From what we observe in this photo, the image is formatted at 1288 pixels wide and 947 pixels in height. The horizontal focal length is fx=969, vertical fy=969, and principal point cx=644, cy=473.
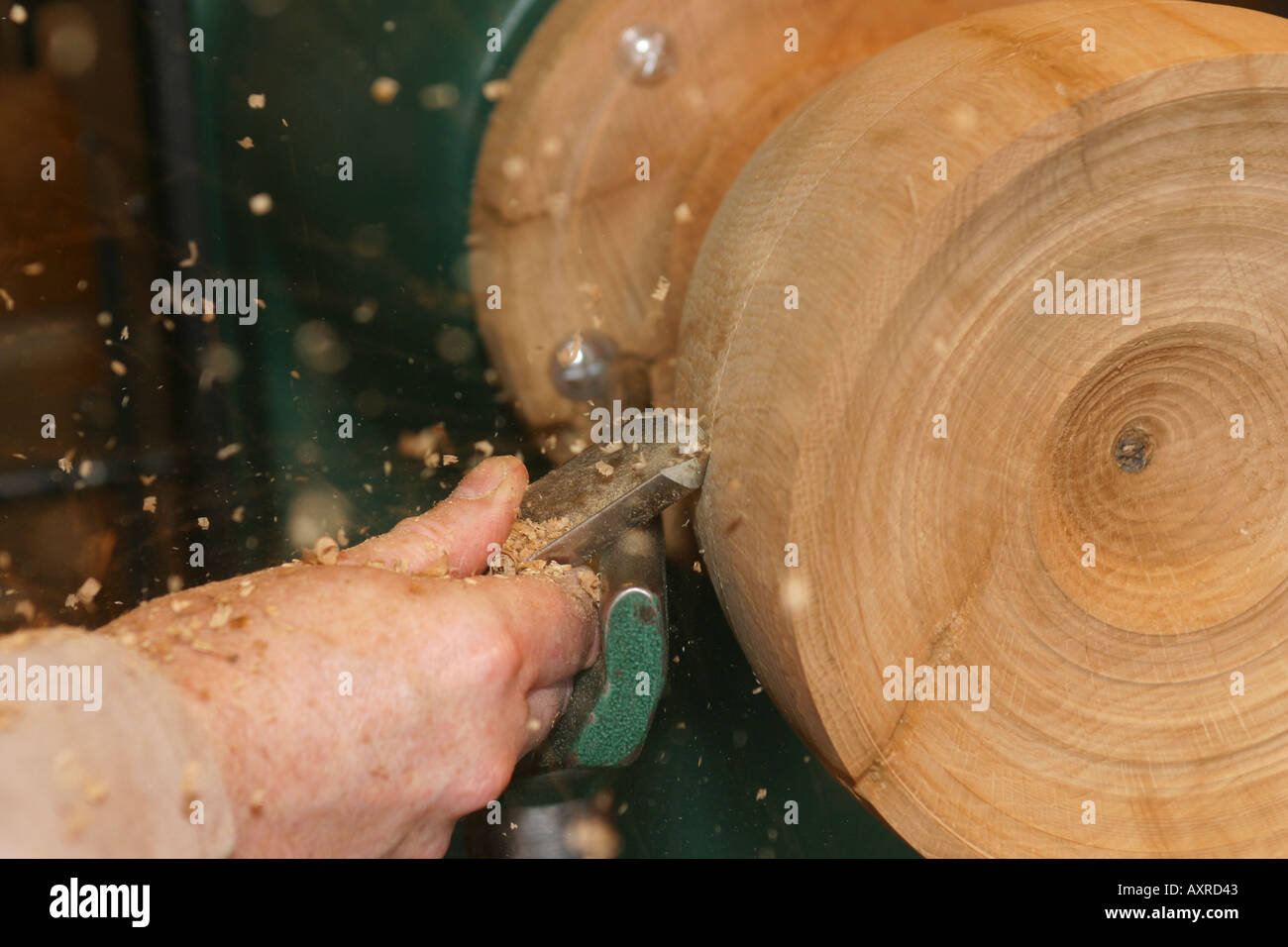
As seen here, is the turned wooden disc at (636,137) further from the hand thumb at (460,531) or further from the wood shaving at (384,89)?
the hand thumb at (460,531)

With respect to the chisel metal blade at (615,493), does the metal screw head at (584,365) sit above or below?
above

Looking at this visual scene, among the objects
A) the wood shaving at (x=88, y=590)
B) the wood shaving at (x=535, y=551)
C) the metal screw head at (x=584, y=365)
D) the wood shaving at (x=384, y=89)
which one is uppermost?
the wood shaving at (x=384, y=89)

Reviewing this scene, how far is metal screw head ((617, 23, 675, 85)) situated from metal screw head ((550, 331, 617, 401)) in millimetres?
202

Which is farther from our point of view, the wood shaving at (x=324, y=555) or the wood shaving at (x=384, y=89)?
the wood shaving at (x=384, y=89)

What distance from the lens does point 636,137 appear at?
750mm

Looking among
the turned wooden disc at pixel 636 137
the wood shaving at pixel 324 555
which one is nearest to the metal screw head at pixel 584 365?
the turned wooden disc at pixel 636 137

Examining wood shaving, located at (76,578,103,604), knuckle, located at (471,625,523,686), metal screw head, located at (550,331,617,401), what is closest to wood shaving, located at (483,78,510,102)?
metal screw head, located at (550,331,617,401)

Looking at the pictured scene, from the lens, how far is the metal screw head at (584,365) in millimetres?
796

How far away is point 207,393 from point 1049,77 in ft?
2.32

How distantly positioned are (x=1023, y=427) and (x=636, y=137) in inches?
14.5

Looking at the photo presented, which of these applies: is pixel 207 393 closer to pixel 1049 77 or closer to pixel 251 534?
pixel 251 534

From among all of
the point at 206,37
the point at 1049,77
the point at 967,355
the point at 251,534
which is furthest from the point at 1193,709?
the point at 206,37

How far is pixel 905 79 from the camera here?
1.84ft
